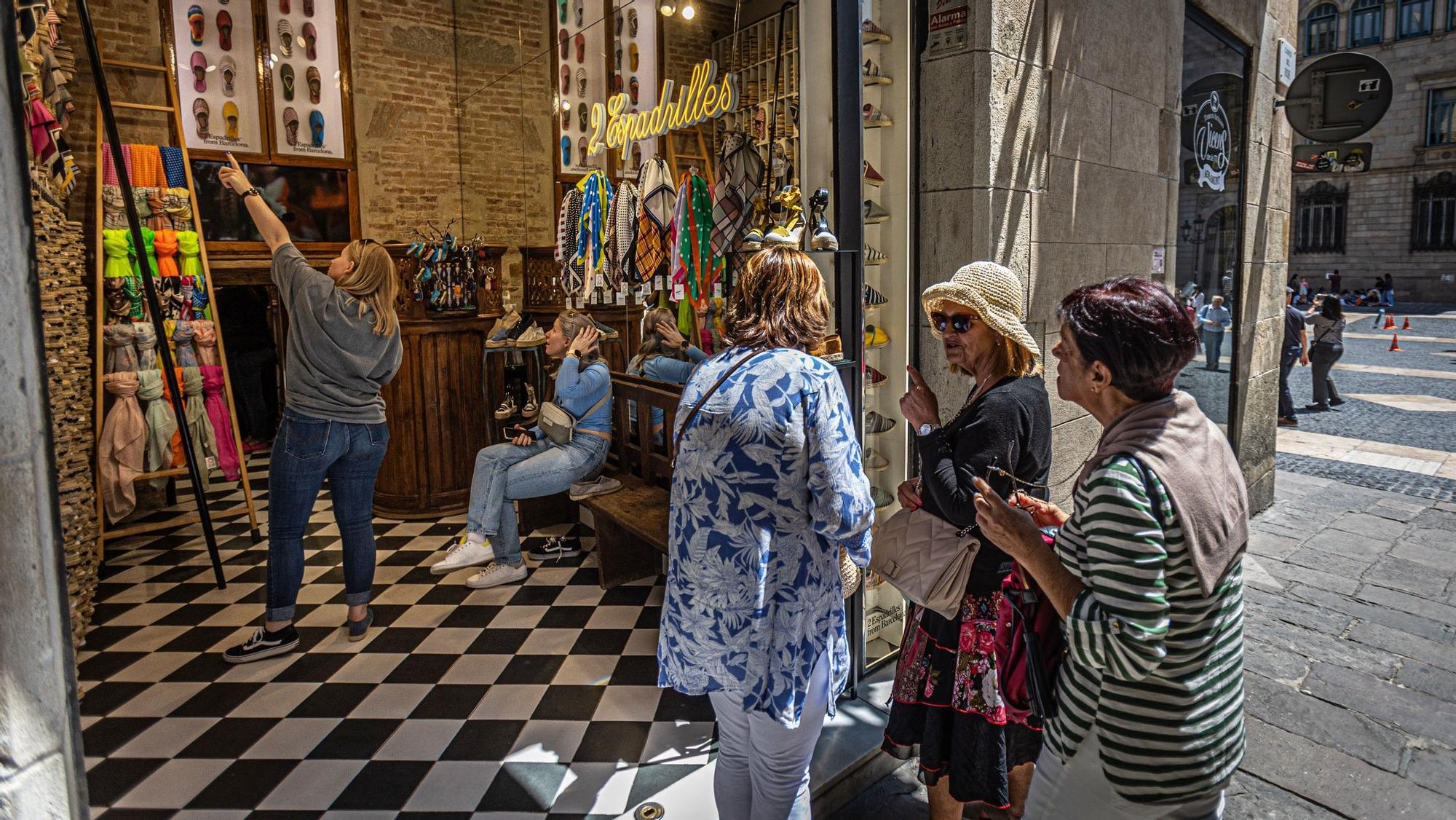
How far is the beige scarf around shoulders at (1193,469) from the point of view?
1.42 meters

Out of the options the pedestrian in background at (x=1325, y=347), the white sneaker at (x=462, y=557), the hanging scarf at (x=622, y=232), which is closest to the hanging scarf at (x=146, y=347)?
the white sneaker at (x=462, y=557)

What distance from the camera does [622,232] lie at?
4926 mm

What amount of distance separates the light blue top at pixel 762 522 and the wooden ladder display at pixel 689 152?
2448 mm

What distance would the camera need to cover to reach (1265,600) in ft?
14.5

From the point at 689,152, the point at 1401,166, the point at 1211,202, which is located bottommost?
the point at 1211,202

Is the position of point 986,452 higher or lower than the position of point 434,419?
higher

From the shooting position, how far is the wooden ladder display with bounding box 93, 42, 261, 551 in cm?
516

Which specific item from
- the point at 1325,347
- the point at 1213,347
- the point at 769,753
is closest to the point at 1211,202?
the point at 1213,347

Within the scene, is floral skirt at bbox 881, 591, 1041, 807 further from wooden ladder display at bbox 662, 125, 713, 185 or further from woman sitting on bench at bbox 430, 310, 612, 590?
woman sitting on bench at bbox 430, 310, 612, 590

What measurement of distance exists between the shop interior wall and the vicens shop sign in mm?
1080

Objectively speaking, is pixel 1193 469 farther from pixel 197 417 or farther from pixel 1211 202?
pixel 197 417

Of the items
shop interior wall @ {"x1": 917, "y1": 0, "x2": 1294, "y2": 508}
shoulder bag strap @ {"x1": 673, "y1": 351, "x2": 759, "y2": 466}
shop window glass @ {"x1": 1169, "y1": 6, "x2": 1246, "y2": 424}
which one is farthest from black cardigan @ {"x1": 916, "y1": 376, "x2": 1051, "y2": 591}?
shop window glass @ {"x1": 1169, "y1": 6, "x2": 1246, "y2": 424}

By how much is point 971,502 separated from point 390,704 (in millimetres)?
2610

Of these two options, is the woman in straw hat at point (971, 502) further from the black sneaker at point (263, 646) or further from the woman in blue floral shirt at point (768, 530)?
the black sneaker at point (263, 646)
